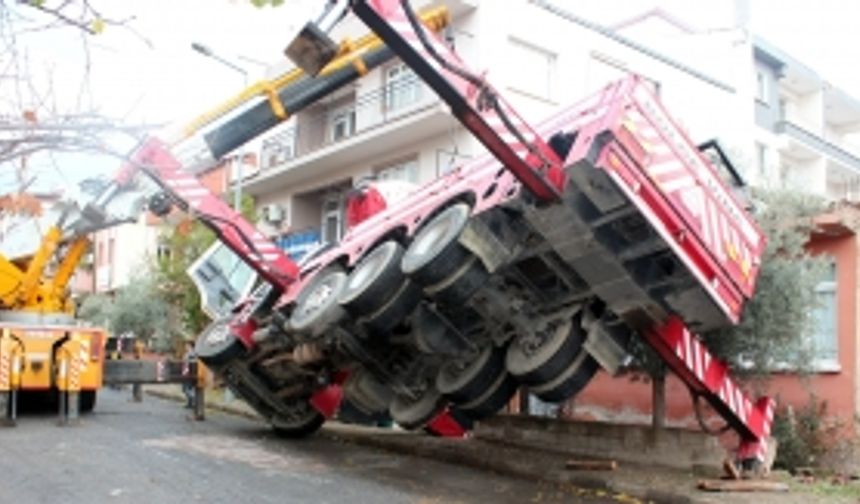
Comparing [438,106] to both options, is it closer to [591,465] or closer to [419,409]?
[419,409]

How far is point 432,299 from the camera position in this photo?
27.2 ft

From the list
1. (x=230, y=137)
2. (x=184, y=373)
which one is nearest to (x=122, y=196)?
(x=230, y=137)

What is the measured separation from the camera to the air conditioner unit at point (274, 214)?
2544 centimetres

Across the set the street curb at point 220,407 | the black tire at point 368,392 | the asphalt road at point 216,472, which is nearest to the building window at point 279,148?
the street curb at point 220,407

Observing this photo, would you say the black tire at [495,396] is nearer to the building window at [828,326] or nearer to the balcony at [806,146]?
the building window at [828,326]

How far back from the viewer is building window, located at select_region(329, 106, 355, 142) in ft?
78.4

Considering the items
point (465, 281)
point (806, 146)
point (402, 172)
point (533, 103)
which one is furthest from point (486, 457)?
point (806, 146)

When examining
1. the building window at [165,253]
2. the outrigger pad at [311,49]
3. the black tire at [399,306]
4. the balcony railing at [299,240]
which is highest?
the outrigger pad at [311,49]

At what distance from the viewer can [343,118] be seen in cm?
2441

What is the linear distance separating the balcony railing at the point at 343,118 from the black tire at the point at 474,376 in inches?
421

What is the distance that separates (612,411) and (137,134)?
10952 mm

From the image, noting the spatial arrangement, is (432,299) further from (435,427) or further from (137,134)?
(137,134)

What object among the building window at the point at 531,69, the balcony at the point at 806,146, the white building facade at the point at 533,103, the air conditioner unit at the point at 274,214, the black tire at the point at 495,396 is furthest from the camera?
the balcony at the point at 806,146

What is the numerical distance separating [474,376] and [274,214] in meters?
17.3
